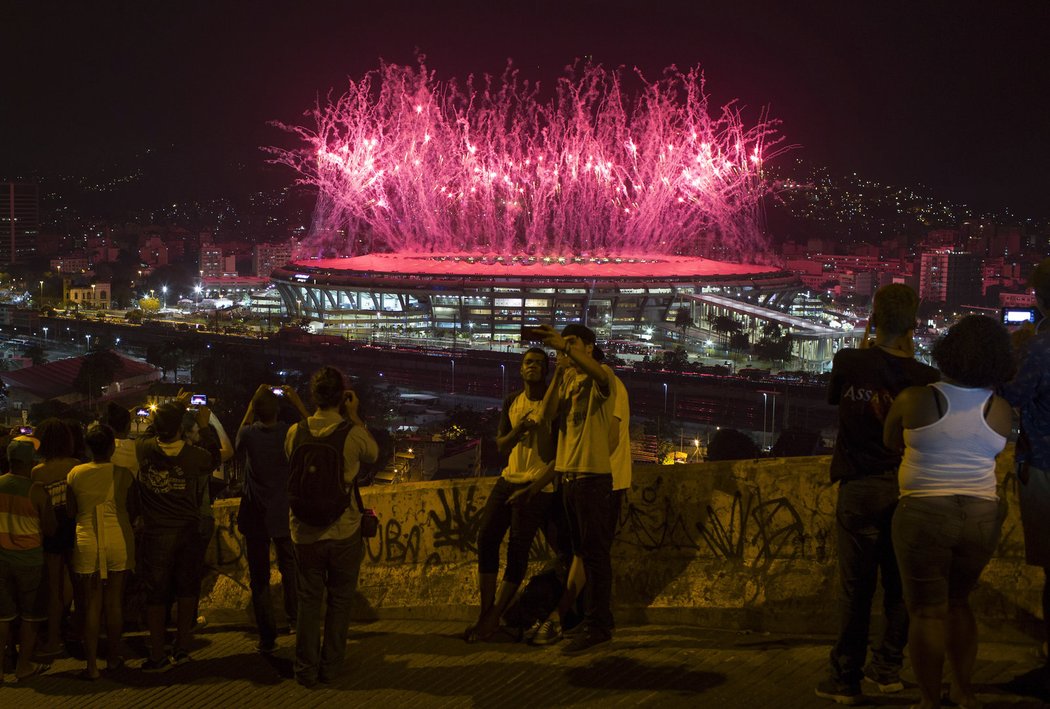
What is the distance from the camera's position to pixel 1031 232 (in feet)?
476

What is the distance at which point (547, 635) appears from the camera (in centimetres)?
496

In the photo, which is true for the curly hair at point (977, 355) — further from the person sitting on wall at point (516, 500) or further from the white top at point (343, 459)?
the white top at point (343, 459)

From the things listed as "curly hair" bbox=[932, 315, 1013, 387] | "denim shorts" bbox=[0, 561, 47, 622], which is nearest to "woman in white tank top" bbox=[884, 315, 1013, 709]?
"curly hair" bbox=[932, 315, 1013, 387]

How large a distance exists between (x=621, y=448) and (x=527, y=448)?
400 millimetres

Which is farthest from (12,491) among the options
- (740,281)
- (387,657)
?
(740,281)

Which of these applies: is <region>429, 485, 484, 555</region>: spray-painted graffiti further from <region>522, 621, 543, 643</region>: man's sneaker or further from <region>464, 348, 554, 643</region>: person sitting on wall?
<region>522, 621, 543, 643</region>: man's sneaker

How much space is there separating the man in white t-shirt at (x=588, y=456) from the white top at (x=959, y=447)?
4.55 feet

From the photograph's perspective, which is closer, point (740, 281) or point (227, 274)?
point (740, 281)

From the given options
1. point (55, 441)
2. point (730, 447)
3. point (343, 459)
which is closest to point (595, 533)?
point (343, 459)

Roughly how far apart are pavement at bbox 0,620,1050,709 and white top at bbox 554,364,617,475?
77cm

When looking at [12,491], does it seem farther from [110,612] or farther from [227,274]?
[227,274]

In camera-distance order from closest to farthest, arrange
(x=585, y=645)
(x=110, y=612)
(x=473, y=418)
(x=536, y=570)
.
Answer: (x=585, y=645), (x=110, y=612), (x=536, y=570), (x=473, y=418)

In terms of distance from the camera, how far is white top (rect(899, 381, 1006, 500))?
3.74 m

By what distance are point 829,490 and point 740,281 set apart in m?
64.1
